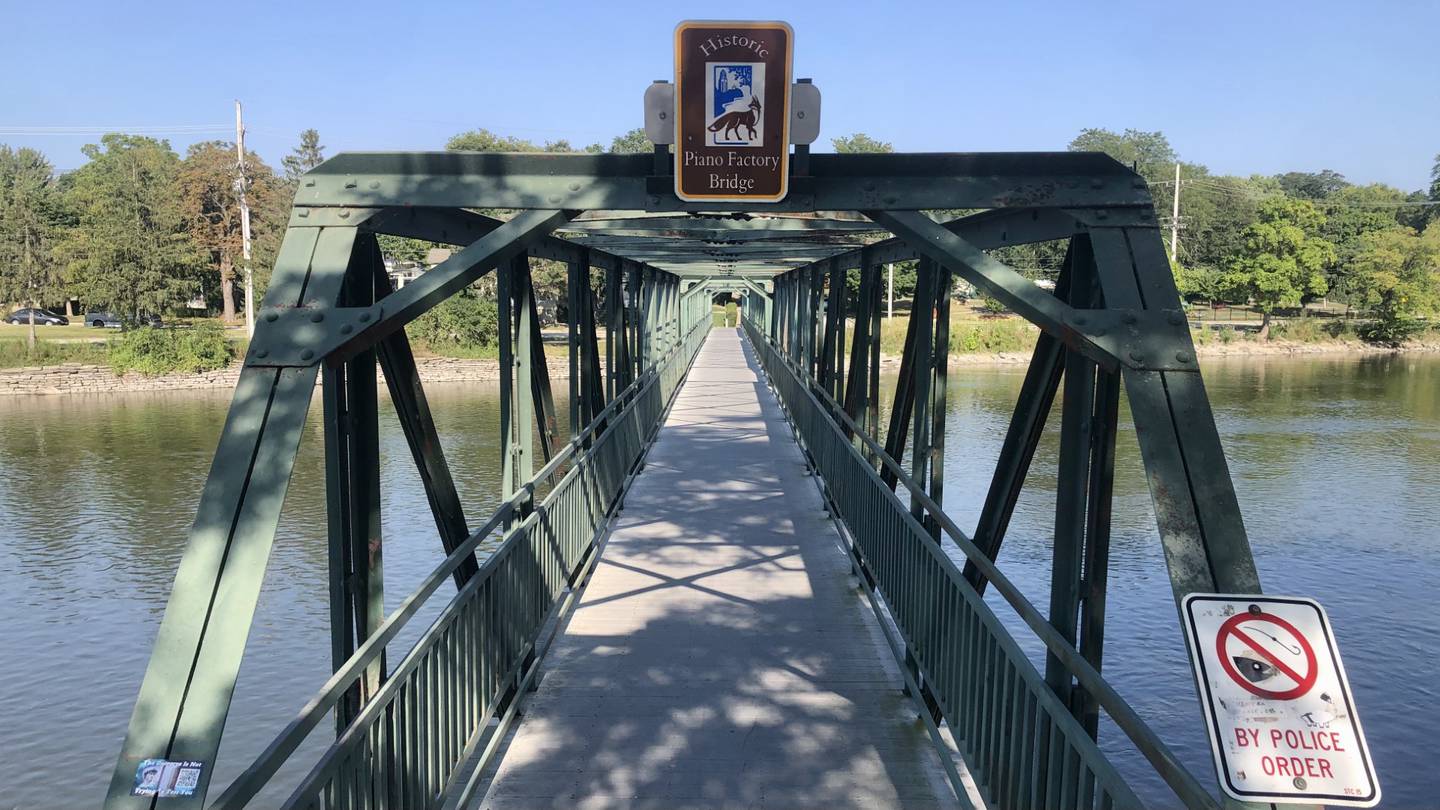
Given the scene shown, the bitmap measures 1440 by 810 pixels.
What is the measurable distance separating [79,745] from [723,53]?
9168mm

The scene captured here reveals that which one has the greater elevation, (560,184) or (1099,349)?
(560,184)

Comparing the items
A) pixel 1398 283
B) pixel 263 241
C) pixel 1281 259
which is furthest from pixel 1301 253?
pixel 263 241

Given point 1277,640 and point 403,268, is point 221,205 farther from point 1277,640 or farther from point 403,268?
point 1277,640

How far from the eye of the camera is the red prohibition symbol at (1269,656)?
230cm

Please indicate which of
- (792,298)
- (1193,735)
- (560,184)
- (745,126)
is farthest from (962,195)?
(792,298)

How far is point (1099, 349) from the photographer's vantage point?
3.34m

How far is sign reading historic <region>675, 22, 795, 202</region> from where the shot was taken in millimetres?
4008

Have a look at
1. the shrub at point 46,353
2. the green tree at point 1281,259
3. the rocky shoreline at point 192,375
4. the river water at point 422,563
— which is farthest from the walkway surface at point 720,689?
the green tree at point 1281,259

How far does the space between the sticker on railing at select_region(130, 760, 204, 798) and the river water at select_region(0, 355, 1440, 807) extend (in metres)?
7.48

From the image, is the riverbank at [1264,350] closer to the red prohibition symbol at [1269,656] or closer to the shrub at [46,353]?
the shrub at [46,353]

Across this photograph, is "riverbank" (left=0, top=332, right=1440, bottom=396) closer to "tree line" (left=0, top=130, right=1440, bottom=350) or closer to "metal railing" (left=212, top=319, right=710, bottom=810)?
"tree line" (left=0, top=130, right=1440, bottom=350)

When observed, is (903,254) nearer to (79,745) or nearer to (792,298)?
(79,745)

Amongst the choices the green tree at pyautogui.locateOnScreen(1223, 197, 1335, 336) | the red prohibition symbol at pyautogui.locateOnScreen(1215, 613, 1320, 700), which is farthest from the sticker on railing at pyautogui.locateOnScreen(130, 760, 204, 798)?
the green tree at pyautogui.locateOnScreen(1223, 197, 1335, 336)

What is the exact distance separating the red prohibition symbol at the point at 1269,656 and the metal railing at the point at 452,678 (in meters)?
2.23
